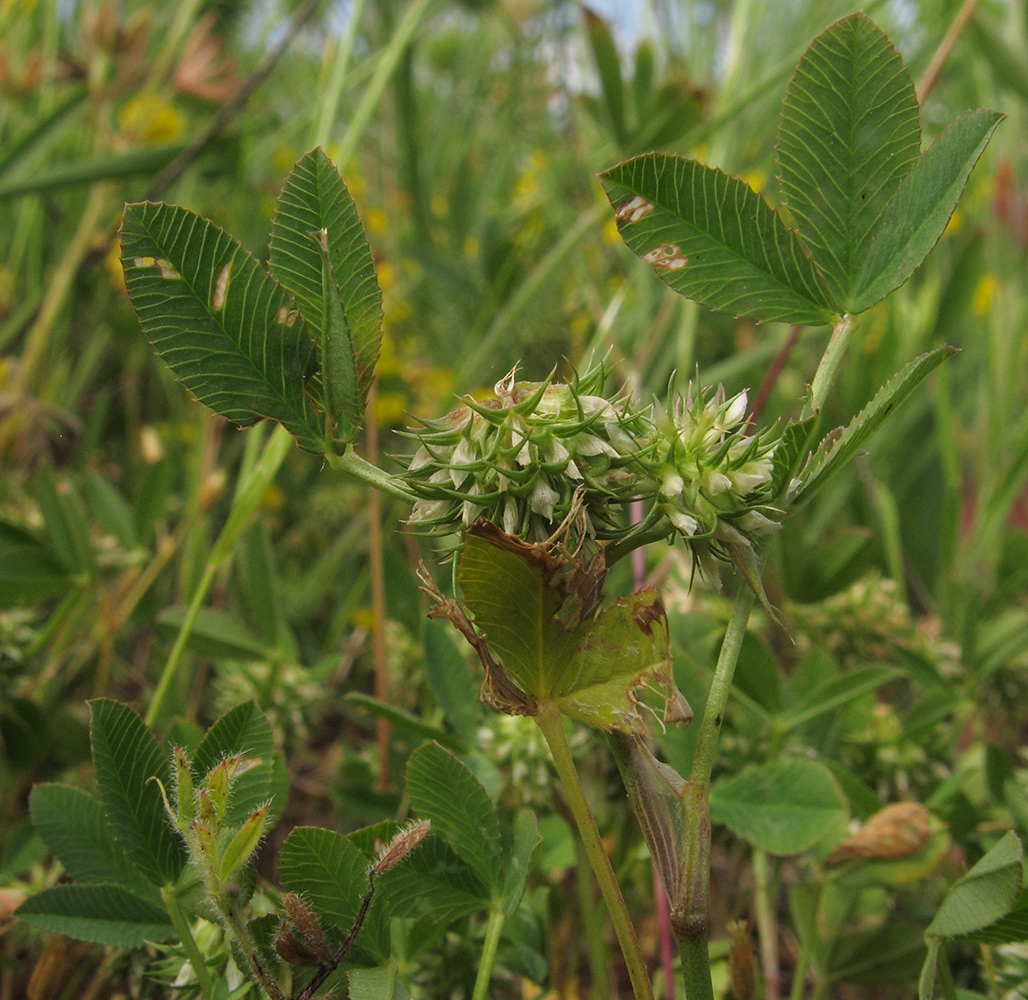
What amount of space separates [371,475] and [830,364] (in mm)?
256

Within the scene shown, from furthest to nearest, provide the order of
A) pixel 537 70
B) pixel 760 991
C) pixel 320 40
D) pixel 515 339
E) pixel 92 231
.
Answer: pixel 320 40, pixel 537 70, pixel 515 339, pixel 92 231, pixel 760 991

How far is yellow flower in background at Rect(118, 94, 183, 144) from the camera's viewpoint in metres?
1.79

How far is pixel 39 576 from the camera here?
43.2 inches

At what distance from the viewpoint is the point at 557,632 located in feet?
1.52

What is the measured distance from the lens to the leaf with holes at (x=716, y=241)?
1.73 ft

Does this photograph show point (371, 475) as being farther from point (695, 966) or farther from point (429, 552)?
point (429, 552)

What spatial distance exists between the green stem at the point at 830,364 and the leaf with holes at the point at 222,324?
260mm

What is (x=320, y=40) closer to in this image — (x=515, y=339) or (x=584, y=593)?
(x=515, y=339)

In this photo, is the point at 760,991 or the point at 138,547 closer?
the point at 760,991

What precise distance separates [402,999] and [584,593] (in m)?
0.25

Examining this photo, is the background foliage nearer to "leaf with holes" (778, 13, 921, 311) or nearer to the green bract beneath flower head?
the green bract beneath flower head

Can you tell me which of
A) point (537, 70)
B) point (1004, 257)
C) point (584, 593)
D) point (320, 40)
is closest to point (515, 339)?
point (1004, 257)

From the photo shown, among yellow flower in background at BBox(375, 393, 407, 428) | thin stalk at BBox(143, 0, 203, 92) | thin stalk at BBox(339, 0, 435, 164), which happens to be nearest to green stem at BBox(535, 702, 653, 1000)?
thin stalk at BBox(339, 0, 435, 164)

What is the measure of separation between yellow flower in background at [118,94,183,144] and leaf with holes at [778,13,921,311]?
1592mm
